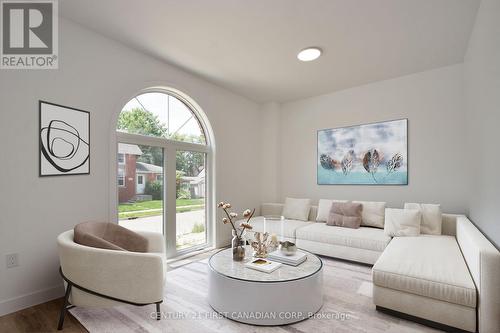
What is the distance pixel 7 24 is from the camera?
2.32 metres

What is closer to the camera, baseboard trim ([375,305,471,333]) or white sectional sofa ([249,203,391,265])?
baseboard trim ([375,305,471,333])

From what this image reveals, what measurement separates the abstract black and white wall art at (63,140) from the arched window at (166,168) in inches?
16.8

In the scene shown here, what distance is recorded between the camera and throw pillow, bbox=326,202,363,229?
385 cm

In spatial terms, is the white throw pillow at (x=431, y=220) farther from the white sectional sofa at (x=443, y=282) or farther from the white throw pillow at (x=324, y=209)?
the white throw pillow at (x=324, y=209)

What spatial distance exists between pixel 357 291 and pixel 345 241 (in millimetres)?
899

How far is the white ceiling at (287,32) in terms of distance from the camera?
2387 mm

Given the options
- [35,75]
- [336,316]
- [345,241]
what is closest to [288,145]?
[345,241]

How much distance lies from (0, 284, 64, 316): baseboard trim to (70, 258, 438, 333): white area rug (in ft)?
1.39

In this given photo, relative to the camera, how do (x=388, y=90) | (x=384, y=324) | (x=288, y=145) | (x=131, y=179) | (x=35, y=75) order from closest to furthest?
(x=384, y=324) < (x=35, y=75) < (x=131, y=179) < (x=388, y=90) < (x=288, y=145)

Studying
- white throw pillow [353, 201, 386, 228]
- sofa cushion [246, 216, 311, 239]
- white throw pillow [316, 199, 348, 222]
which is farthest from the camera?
white throw pillow [316, 199, 348, 222]

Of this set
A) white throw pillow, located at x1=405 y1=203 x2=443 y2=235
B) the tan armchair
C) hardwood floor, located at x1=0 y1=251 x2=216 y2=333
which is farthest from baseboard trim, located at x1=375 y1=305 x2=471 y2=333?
hardwood floor, located at x1=0 y1=251 x2=216 y2=333

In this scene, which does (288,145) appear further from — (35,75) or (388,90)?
(35,75)

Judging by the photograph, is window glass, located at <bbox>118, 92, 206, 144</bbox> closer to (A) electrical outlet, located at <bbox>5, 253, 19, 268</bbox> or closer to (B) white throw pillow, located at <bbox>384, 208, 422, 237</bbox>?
(A) electrical outlet, located at <bbox>5, 253, 19, 268</bbox>

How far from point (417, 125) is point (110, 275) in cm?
441
